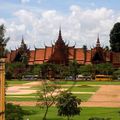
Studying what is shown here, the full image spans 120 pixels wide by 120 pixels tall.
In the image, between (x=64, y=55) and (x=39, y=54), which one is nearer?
(x=64, y=55)

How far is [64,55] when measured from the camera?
96125mm

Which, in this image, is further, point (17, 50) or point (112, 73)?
point (17, 50)

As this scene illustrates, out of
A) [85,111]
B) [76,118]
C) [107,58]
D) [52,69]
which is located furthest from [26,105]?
[107,58]

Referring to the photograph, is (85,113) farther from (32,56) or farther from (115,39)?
(115,39)

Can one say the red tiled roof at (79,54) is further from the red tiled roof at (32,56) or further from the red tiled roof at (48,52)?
the red tiled roof at (32,56)

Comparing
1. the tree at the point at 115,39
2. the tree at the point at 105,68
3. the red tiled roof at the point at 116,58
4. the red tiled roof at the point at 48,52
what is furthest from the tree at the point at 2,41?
the tree at the point at 115,39

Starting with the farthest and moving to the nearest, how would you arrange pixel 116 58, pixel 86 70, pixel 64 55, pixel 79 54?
pixel 79 54
pixel 64 55
pixel 116 58
pixel 86 70

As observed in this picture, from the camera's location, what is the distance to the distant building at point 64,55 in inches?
3730

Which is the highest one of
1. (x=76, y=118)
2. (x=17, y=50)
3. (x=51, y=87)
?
(x=17, y=50)

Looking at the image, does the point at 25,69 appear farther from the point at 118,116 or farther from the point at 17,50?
the point at 118,116

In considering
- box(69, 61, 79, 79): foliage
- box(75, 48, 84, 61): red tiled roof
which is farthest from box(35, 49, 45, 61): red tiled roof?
box(69, 61, 79, 79): foliage

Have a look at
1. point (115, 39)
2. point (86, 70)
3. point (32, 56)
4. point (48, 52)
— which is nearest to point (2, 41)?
point (86, 70)

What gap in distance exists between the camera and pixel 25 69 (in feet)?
300

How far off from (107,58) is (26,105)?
59.5 m
